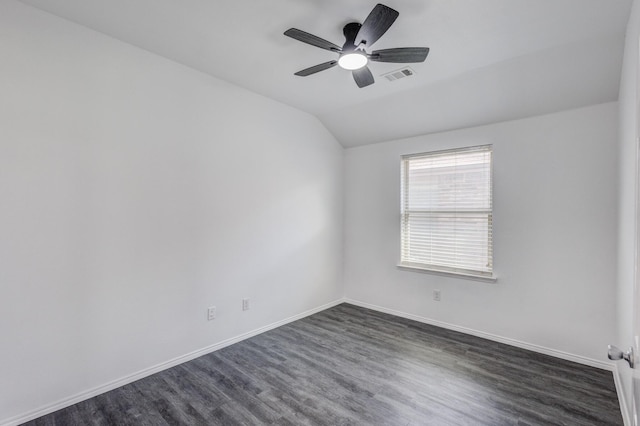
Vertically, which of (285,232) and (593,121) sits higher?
(593,121)

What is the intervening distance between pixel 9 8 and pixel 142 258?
6.16 feet

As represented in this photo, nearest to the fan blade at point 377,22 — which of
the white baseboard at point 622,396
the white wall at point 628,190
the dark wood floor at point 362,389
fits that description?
the white wall at point 628,190

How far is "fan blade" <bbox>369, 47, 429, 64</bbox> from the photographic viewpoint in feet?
6.69

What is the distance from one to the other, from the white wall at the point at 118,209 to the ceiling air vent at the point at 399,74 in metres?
1.36

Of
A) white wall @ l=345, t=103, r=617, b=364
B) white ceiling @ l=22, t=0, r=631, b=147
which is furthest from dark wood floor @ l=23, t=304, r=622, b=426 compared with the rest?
white ceiling @ l=22, t=0, r=631, b=147

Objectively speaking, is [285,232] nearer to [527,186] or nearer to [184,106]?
[184,106]

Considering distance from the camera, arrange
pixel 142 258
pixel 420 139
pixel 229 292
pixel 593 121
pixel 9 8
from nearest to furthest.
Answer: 1. pixel 9 8
2. pixel 142 258
3. pixel 593 121
4. pixel 229 292
5. pixel 420 139

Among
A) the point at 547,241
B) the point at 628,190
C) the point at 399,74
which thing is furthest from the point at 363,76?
the point at 547,241

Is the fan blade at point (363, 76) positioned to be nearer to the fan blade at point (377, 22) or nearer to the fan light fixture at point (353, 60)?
the fan light fixture at point (353, 60)

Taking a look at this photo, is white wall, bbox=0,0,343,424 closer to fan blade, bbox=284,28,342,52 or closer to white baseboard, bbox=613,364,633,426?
fan blade, bbox=284,28,342,52

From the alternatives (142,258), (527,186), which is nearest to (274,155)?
(142,258)

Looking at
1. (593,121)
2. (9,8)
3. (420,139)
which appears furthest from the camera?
(420,139)

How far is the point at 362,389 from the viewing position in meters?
2.44

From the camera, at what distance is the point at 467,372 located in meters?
2.69
